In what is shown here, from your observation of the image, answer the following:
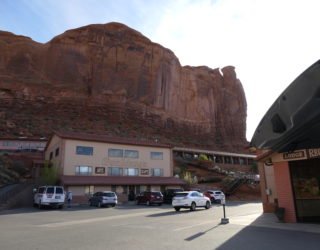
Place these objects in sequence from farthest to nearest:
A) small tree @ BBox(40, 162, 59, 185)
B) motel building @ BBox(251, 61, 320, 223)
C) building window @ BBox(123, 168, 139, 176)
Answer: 1. building window @ BBox(123, 168, 139, 176)
2. small tree @ BBox(40, 162, 59, 185)
3. motel building @ BBox(251, 61, 320, 223)

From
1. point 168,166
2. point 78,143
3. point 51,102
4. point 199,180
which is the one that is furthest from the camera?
point 51,102

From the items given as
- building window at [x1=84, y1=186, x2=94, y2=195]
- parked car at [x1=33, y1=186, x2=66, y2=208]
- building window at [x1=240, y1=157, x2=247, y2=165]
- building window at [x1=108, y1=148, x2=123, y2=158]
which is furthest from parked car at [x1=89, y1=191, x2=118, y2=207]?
building window at [x1=240, y1=157, x2=247, y2=165]

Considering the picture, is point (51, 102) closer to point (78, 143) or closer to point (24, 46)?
point (24, 46)

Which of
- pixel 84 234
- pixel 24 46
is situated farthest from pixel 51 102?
pixel 84 234

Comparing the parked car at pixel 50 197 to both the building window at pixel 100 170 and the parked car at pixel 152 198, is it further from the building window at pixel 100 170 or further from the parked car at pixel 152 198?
the building window at pixel 100 170

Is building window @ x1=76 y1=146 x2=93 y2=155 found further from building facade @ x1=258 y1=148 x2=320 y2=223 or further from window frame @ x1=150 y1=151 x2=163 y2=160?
building facade @ x1=258 y1=148 x2=320 y2=223

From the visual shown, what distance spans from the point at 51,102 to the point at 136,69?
2712 centimetres

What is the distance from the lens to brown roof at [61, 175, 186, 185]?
3459 cm

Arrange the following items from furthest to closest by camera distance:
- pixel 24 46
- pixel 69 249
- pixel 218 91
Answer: pixel 218 91
pixel 24 46
pixel 69 249

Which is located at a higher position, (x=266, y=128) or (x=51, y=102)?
(x=51, y=102)

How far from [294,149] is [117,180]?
3105cm

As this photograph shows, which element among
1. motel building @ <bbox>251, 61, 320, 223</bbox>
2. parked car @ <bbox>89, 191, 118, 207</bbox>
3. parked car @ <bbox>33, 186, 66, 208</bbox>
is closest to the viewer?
Answer: motel building @ <bbox>251, 61, 320, 223</bbox>

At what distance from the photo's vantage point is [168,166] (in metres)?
44.3

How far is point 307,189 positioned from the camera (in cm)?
1350
